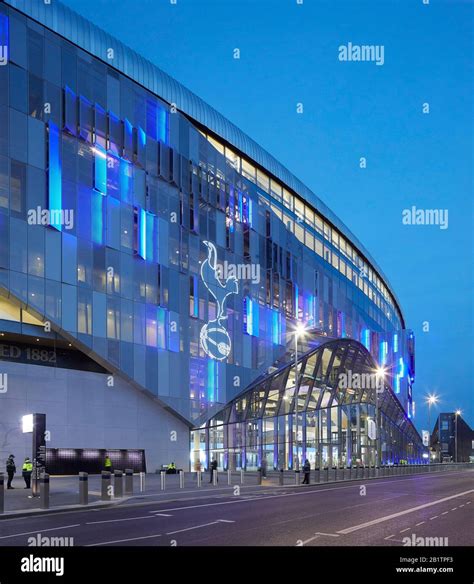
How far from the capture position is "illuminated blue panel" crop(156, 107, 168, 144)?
4644 cm

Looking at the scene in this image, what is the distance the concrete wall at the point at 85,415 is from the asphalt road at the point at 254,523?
14.4 m

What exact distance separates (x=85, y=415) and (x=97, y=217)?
465 inches

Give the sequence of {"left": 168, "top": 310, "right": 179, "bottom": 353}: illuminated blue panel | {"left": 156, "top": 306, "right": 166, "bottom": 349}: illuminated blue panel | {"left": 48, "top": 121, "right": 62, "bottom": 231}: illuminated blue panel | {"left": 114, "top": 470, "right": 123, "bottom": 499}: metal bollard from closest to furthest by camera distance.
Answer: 1. {"left": 114, "top": 470, "right": 123, "bottom": 499}: metal bollard
2. {"left": 48, "top": 121, "right": 62, "bottom": 231}: illuminated blue panel
3. {"left": 156, "top": 306, "right": 166, "bottom": 349}: illuminated blue panel
4. {"left": 168, "top": 310, "right": 179, "bottom": 353}: illuminated blue panel

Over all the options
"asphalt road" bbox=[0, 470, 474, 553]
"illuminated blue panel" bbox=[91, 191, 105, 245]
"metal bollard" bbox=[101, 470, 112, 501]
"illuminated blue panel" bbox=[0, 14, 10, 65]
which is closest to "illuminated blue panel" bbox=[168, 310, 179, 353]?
"illuminated blue panel" bbox=[91, 191, 105, 245]

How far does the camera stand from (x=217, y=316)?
5000 cm

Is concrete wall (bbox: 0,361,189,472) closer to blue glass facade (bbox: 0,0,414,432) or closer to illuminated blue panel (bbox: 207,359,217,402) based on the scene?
blue glass facade (bbox: 0,0,414,432)

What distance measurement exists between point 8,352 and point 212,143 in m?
25.8

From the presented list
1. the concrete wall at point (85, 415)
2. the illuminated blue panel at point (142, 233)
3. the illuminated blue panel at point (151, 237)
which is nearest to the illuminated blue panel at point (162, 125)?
the illuminated blue panel at point (151, 237)

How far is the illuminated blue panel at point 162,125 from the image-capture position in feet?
152

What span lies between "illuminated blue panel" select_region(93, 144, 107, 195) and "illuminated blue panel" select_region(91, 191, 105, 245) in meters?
0.42

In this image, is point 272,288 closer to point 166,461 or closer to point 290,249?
point 290,249
